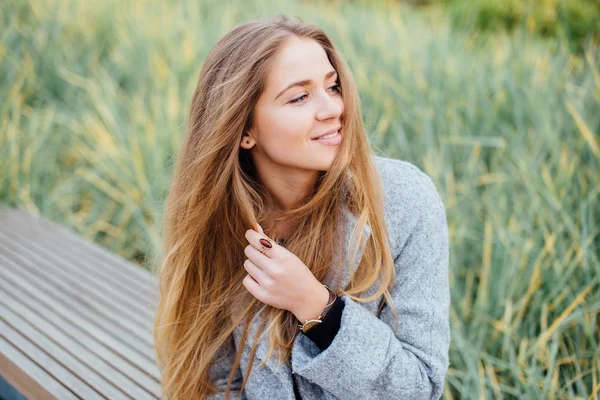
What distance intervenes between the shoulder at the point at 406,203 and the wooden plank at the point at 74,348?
36.6 inches

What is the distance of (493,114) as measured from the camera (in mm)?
3236

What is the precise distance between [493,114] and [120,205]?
213cm

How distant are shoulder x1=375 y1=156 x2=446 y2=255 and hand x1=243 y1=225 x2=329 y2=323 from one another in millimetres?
246

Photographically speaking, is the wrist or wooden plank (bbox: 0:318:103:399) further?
wooden plank (bbox: 0:318:103:399)

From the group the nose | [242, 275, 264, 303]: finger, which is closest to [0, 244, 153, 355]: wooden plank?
[242, 275, 264, 303]: finger

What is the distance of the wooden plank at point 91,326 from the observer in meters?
2.00

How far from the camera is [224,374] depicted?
5.51ft

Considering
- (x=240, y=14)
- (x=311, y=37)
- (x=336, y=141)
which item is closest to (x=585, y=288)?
(x=336, y=141)

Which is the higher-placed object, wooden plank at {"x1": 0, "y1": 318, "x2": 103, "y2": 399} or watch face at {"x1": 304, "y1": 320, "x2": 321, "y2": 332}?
watch face at {"x1": 304, "y1": 320, "x2": 321, "y2": 332}

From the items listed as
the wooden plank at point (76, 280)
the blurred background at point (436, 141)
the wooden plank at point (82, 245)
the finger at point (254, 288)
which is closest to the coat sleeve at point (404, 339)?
the finger at point (254, 288)

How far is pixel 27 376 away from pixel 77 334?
10.1 inches

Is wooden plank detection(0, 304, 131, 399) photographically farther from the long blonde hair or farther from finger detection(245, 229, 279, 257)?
finger detection(245, 229, 279, 257)

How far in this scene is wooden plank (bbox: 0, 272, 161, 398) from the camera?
75.3 inches

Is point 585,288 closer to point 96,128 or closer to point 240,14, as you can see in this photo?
point 96,128
